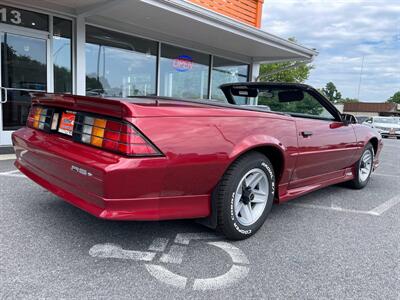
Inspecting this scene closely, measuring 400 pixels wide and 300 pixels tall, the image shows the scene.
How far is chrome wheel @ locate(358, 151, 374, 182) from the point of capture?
184 inches

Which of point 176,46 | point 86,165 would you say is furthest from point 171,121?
point 176,46

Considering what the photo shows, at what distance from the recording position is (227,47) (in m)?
9.63

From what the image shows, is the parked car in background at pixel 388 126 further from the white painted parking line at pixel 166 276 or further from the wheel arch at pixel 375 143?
the white painted parking line at pixel 166 276

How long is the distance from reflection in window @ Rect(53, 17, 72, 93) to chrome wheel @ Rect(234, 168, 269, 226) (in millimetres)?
5409

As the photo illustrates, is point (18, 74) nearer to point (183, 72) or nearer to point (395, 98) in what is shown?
point (183, 72)

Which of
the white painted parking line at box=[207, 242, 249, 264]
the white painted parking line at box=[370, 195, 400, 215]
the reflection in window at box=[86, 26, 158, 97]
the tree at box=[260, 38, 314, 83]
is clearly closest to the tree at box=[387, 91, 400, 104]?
the tree at box=[260, 38, 314, 83]

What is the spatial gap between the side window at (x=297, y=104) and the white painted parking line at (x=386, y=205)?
1.17 m

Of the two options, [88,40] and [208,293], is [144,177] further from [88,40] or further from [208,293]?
[88,40]

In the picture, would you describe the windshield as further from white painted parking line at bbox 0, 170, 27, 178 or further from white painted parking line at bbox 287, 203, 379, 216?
white painted parking line at bbox 0, 170, 27, 178

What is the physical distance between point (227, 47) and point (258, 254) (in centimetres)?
809

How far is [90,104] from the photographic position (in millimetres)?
2293

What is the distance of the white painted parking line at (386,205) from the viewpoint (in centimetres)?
373

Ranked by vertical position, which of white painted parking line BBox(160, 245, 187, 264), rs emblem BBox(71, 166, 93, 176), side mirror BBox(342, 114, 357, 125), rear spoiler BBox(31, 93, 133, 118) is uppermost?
rear spoiler BBox(31, 93, 133, 118)

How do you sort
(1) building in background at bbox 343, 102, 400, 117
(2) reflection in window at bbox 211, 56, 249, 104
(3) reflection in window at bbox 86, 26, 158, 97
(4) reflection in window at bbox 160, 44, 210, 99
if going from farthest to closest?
(1) building in background at bbox 343, 102, 400, 117
(2) reflection in window at bbox 211, 56, 249, 104
(4) reflection in window at bbox 160, 44, 210, 99
(3) reflection in window at bbox 86, 26, 158, 97
